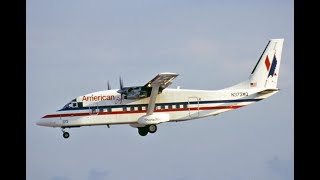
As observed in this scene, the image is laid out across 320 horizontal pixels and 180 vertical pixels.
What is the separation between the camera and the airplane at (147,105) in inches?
1721

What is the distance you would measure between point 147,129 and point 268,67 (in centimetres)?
981

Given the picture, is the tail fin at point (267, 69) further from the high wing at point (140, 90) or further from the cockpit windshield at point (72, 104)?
the cockpit windshield at point (72, 104)

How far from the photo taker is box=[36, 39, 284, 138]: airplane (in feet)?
143

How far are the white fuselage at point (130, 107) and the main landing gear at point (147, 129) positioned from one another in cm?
45

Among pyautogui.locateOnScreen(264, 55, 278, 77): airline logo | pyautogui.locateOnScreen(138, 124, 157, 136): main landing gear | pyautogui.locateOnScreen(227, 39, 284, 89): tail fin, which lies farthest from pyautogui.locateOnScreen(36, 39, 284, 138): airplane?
pyautogui.locateOnScreen(264, 55, 278, 77): airline logo

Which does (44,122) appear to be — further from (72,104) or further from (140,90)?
(140,90)

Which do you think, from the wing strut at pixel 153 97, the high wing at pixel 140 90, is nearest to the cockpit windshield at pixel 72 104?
the high wing at pixel 140 90

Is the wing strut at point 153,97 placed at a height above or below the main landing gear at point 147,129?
above

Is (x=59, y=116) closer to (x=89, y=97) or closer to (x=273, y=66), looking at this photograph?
(x=89, y=97)

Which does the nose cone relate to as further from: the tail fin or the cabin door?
the tail fin
